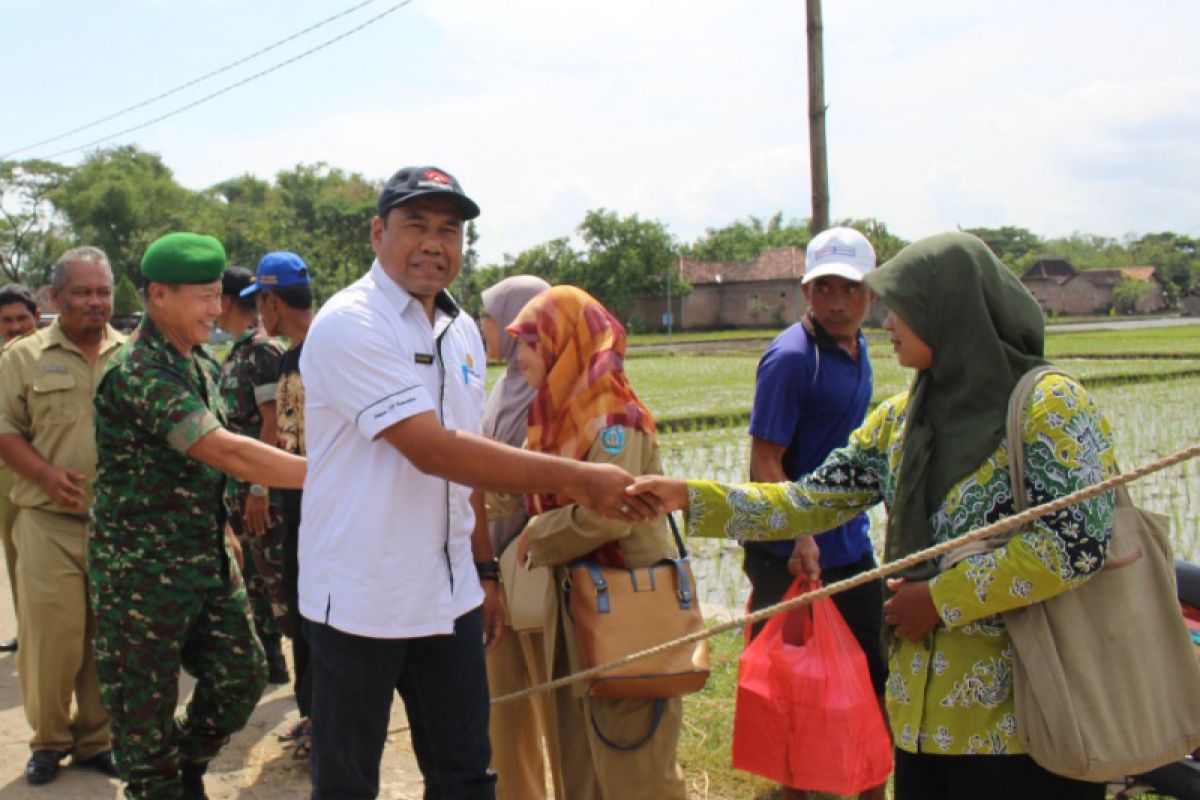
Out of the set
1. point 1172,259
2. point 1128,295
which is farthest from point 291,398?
point 1172,259

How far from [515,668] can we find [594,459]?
89 centimetres

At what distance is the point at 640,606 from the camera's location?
3021 millimetres

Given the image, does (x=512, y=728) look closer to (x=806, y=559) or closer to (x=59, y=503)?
(x=806, y=559)

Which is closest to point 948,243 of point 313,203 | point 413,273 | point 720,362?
point 413,273

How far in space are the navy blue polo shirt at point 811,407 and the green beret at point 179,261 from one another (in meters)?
1.85

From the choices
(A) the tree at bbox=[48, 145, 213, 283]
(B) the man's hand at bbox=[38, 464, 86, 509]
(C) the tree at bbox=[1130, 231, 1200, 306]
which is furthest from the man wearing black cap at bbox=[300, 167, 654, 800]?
(C) the tree at bbox=[1130, 231, 1200, 306]

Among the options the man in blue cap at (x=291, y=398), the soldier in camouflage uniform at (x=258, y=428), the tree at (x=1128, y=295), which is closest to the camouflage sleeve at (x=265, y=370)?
the soldier in camouflage uniform at (x=258, y=428)

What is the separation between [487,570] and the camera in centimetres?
320

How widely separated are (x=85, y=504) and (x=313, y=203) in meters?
66.8

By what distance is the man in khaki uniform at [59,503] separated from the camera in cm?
414

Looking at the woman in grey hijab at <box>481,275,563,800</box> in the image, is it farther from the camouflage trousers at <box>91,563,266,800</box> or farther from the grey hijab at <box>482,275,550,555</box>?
the camouflage trousers at <box>91,563,266,800</box>

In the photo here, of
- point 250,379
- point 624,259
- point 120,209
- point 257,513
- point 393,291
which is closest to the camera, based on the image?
point 393,291

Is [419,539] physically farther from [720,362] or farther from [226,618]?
[720,362]

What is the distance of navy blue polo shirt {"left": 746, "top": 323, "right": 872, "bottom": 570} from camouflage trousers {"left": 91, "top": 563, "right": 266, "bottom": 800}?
1.83 m
